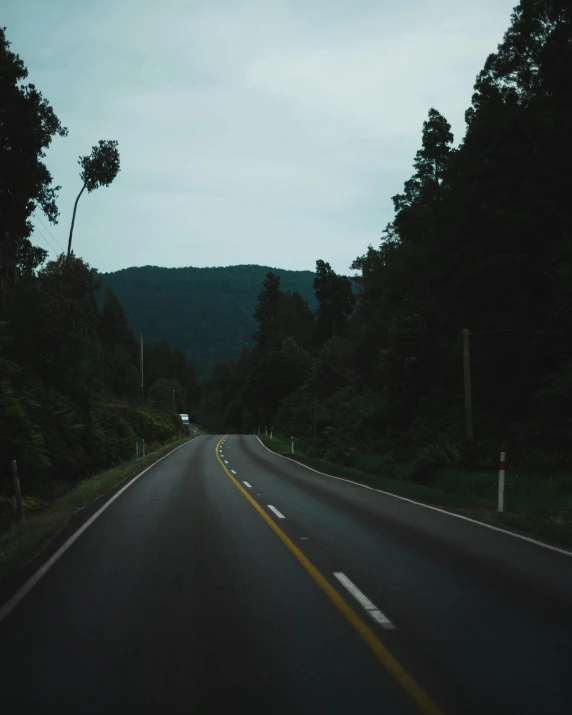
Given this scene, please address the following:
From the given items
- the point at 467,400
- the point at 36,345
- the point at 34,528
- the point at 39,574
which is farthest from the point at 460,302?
the point at 39,574

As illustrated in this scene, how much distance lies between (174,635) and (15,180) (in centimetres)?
2864

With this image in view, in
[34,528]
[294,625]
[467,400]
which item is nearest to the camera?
[294,625]

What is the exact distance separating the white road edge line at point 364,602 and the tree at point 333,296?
344 feet

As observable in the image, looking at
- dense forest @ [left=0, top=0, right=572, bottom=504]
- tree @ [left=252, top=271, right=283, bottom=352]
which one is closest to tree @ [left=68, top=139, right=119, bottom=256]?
dense forest @ [left=0, top=0, right=572, bottom=504]

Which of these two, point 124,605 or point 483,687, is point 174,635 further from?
point 483,687

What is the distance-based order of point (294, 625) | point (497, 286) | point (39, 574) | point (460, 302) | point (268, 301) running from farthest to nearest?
point (268, 301) < point (460, 302) < point (497, 286) < point (39, 574) < point (294, 625)

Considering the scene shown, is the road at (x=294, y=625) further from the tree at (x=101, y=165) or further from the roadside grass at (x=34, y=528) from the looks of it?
the tree at (x=101, y=165)

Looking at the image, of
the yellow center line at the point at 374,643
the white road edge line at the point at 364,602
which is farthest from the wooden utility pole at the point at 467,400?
the white road edge line at the point at 364,602

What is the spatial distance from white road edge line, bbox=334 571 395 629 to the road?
30mm

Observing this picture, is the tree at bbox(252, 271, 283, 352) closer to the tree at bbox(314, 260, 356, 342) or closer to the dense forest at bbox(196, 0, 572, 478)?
the tree at bbox(314, 260, 356, 342)

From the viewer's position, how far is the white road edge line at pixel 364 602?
661cm

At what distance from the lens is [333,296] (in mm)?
113688

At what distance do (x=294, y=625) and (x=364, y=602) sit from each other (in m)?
1.13

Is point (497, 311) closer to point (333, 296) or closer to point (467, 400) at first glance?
point (467, 400)
